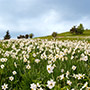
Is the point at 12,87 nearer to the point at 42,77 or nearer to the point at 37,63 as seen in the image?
the point at 42,77

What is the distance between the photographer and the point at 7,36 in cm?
5494

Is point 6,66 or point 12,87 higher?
point 6,66

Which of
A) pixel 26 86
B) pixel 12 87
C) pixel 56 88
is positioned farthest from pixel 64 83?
pixel 12 87

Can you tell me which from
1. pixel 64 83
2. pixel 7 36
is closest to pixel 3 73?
pixel 64 83

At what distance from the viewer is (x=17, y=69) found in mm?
4469

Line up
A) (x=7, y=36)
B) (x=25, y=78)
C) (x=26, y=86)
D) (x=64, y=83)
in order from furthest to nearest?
(x=7, y=36), (x=25, y=78), (x=26, y=86), (x=64, y=83)

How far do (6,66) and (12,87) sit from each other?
1.09 meters

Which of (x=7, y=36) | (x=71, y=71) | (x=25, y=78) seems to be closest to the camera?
(x=25, y=78)

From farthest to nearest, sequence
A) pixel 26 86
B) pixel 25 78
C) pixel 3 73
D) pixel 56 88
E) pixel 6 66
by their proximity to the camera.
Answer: pixel 6 66 → pixel 3 73 → pixel 25 78 → pixel 26 86 → pixel 56 88

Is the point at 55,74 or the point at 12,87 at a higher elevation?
the point at 55,74

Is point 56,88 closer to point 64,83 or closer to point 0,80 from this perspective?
point 64,83

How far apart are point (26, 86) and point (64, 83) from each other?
0.94m

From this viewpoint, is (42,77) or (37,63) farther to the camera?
(37,63)

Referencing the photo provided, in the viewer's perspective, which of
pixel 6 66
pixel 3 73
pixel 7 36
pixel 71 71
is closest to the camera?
pixel 71 71
